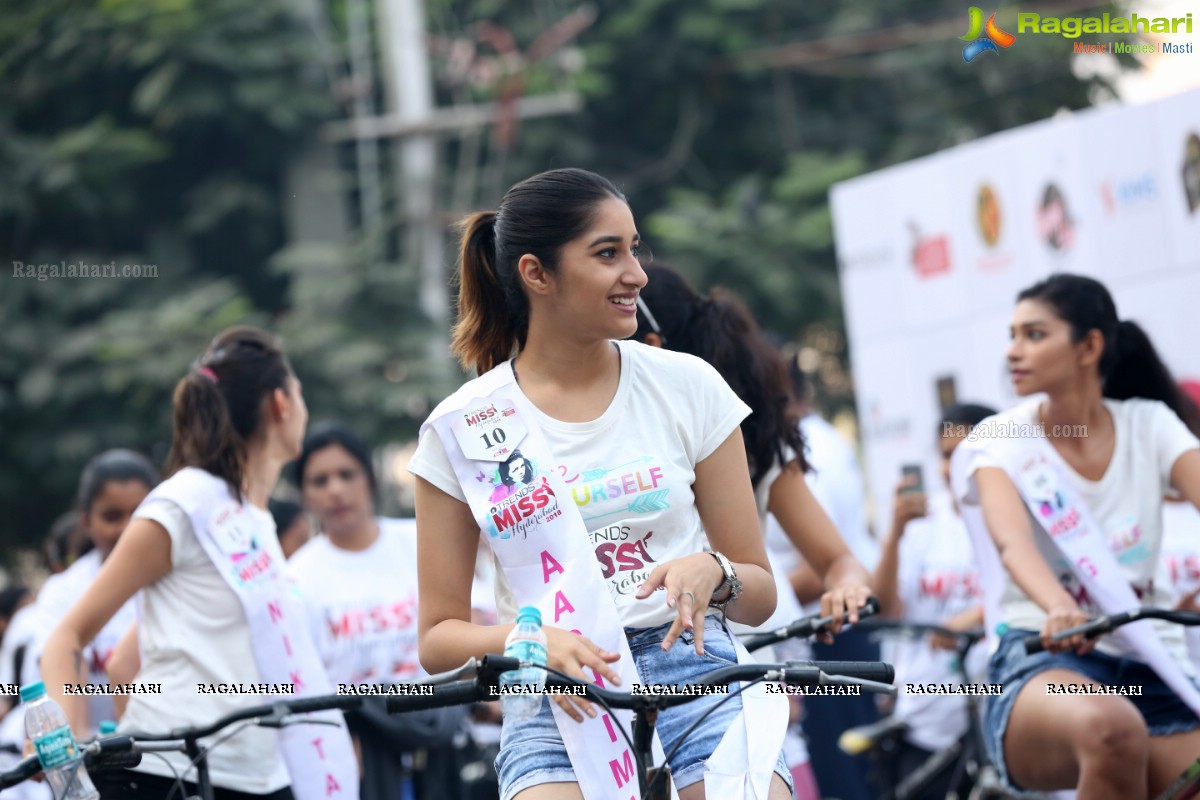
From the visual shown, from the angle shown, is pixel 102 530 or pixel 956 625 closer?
pixel 102 530

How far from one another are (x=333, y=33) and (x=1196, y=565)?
44.5 feet

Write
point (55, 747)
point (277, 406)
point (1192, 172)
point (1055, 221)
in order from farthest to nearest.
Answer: point (1055, 221)
point (1192, 172)
point (277, 406)
point (55, 747)

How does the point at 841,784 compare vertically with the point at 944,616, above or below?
below

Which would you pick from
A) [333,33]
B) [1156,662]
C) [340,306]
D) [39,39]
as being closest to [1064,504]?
[1156,662]

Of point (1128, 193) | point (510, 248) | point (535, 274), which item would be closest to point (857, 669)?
point (535, 274)

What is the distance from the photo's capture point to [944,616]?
25.2 feet

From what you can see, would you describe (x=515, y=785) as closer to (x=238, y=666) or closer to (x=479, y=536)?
(x=479, y=536)

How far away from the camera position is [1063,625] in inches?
186

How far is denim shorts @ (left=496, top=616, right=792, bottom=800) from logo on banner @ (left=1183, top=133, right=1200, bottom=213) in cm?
477

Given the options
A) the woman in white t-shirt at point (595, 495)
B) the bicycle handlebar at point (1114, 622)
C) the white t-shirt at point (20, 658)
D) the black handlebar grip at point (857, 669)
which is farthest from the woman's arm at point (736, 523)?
the white t-shirt at point (20, 658)

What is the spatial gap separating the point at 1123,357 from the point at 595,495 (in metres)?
2.65

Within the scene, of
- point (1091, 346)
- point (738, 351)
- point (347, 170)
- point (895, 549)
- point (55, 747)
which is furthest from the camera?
point (347, 170)

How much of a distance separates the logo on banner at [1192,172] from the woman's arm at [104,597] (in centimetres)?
504

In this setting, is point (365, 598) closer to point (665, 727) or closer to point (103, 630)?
point (103, 630)
